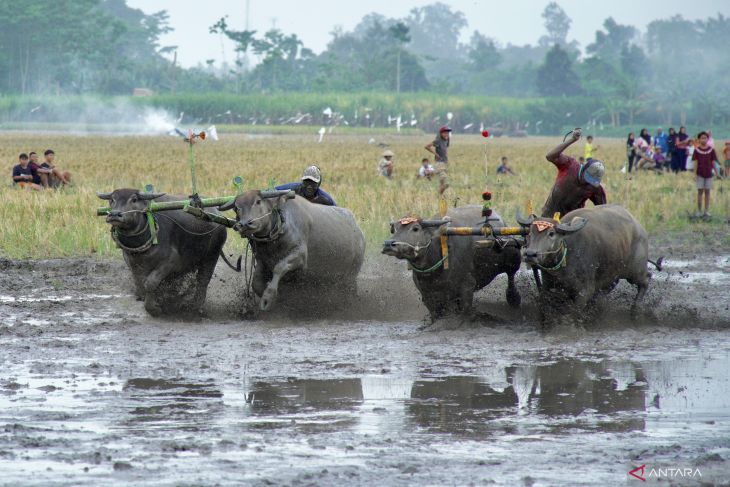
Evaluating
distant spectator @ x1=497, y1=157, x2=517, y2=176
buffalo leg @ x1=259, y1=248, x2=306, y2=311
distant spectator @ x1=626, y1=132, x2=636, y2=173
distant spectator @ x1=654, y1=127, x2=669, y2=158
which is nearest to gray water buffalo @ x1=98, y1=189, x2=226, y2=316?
buffalo leg @ x1=259, y1=248, x2=306, y2=311

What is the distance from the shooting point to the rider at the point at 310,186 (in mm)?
12102

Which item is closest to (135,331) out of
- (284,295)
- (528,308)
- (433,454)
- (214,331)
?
(214,331)

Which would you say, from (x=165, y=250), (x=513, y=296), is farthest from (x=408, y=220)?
(x=165, y=250)

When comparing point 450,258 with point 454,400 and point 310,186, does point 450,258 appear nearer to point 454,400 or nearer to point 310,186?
point 310,186

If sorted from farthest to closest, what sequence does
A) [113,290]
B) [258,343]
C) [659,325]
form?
[113,290]
[659,325]
[258,343]

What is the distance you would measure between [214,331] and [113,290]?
9.08ft

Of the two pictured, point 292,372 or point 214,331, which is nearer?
point 292,372

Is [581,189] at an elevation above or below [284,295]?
above

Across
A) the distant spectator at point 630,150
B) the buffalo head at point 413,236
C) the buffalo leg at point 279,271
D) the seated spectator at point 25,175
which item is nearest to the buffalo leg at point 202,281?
the buffalo leg at point 279,271

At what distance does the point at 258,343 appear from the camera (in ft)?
33.0

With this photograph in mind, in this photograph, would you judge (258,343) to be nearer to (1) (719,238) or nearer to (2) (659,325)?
(2) (659,325)

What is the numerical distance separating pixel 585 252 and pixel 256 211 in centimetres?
291

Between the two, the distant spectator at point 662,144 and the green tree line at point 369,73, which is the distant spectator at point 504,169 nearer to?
the distant spectator at point 662,144

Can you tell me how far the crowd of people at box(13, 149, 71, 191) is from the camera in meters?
22.5
